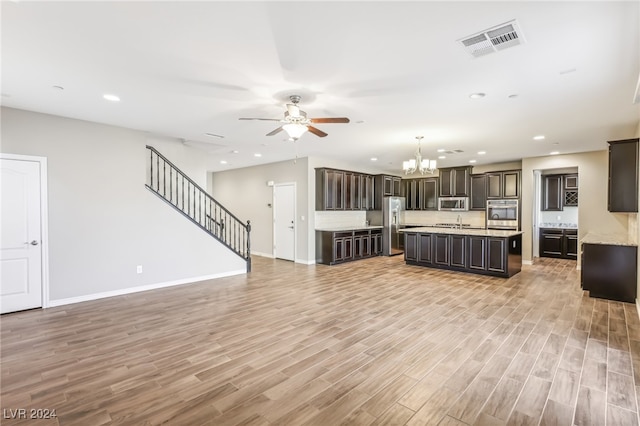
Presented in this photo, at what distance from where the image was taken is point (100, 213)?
4.95 meters

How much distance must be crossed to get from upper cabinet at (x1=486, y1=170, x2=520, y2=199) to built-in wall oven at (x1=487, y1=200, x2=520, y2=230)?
20 centimetres

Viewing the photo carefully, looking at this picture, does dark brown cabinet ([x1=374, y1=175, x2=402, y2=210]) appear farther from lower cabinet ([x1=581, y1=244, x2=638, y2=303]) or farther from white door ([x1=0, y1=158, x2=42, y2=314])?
white door ([x1=0, y1=158, x2=42, y2=314])

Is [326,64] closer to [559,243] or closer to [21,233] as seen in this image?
[21,233]

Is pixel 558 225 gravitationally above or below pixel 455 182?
below

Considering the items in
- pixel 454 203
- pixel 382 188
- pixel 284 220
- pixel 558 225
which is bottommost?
pixel 558 225

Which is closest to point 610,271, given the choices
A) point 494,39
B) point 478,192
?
point 494,39

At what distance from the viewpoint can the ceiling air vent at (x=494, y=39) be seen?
2.35 meters

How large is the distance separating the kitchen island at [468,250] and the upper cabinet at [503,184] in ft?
6.94

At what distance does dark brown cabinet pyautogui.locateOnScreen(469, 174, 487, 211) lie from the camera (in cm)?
905

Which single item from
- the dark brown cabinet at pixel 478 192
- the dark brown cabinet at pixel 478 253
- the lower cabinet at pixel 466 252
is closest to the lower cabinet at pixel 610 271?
the lower cabinet at pixel 466 252

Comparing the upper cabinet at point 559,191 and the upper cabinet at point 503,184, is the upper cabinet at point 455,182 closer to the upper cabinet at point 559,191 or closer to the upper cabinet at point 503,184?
the upper cabinet at point 503,184

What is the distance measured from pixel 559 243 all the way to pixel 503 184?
7.65ft

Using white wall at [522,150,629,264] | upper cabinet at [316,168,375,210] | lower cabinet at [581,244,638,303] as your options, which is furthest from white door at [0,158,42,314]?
white wall at [522,150,629,264]

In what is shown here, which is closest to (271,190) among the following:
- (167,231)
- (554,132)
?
(167,231)
